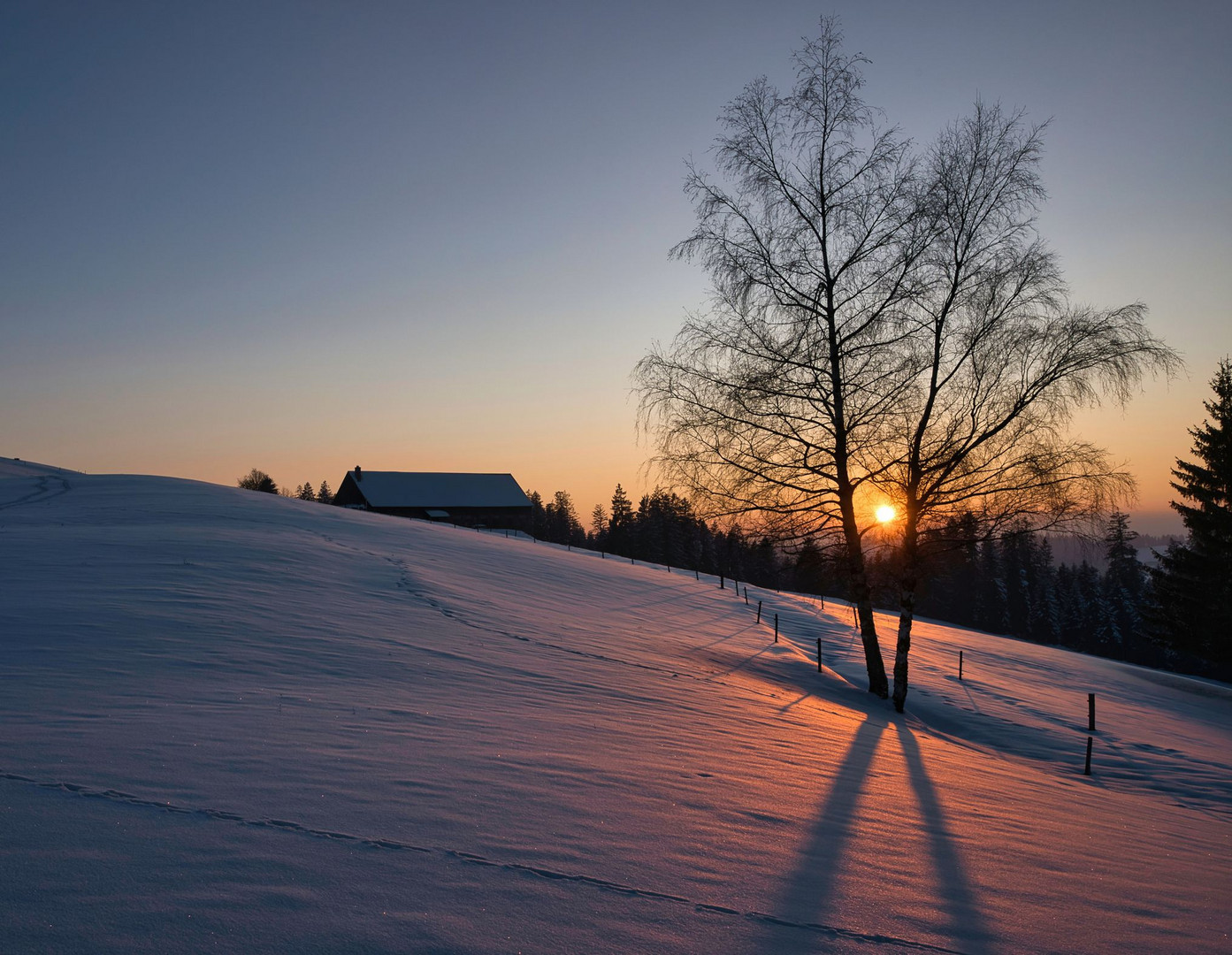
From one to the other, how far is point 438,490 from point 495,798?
64.0m

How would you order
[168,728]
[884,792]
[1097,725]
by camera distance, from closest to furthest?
[168,728] < [884,792] < [1097,725]

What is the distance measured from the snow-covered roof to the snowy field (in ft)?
171

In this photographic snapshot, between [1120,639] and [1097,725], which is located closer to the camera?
[1097,725]

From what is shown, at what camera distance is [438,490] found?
220 feet

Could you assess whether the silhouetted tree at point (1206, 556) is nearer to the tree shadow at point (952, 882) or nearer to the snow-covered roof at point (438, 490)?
the tree shadow at point (952, 882)

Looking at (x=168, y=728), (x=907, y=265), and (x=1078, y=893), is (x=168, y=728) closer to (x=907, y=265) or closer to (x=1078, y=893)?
(x=1078, y=893)

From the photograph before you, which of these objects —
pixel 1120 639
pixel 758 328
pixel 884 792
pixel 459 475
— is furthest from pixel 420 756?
pixel 1120 639

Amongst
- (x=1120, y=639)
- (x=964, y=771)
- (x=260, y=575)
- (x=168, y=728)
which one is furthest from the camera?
(x=1120, y=639)

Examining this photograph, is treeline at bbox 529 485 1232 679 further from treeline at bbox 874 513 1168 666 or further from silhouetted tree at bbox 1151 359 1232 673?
silhouetted tree at bbox 1151 359 1232 673

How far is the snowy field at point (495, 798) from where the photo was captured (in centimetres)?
341

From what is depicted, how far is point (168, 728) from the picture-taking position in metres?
5.41

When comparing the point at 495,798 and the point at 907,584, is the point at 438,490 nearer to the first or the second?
the point at 907,584

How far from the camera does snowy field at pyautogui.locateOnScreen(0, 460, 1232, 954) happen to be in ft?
11.2

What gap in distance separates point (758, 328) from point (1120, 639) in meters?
84.8
